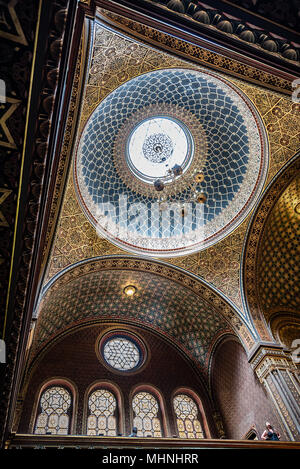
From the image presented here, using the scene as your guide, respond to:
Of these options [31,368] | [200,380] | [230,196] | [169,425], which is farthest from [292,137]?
[31,368]

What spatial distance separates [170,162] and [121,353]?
282 inches

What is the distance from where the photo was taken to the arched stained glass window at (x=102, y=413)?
31.3 ft

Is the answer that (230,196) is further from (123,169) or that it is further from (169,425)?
(169,425)

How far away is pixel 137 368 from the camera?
11477 millimetres

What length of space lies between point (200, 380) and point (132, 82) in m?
10.1

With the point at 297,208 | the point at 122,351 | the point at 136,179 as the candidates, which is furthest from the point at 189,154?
the point at 122,351

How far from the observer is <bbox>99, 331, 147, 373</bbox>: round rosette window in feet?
37.3

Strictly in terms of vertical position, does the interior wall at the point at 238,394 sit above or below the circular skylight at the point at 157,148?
below

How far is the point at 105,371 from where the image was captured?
11.0 m

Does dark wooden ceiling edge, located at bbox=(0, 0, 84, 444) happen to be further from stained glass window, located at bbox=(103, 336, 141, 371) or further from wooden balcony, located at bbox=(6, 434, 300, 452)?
stained glass window, located at bbox=(103, 336, 141, 371)

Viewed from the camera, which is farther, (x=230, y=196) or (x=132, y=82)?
(x=230, y=196)

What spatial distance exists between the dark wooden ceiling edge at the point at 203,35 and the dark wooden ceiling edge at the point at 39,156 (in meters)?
0.68

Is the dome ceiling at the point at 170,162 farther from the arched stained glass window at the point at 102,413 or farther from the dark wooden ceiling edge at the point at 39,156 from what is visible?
the dark wooden ceiling edge at the point at 39,156

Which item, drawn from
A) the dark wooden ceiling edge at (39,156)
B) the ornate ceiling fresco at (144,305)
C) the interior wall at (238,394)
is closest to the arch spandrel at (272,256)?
the ornate ceiling fresco at (144,305)
